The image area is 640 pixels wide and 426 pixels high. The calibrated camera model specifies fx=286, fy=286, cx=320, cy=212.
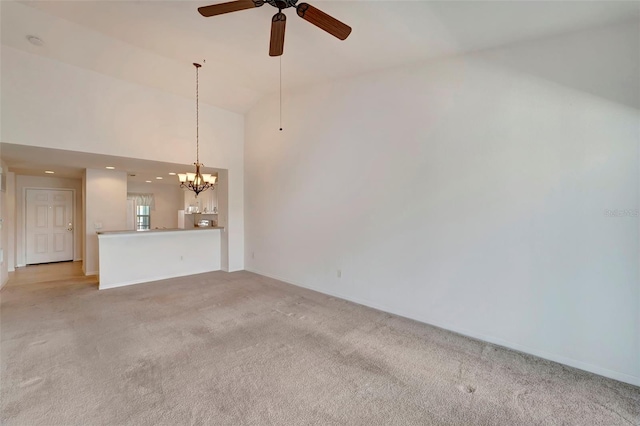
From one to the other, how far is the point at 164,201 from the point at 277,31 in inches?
348

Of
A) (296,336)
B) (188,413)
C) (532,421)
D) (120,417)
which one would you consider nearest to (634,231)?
(532,421)

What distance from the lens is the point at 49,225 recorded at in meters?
7.43

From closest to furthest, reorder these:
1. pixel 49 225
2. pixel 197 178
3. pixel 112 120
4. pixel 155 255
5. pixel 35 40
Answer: pixel 35 40
pixel 112 120
pixel 197 178
pixel 155 255
pixel 49 225

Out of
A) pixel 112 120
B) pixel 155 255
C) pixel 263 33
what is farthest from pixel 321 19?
pixel 155 255

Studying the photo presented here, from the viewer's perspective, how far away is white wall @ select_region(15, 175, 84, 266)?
6.93 m

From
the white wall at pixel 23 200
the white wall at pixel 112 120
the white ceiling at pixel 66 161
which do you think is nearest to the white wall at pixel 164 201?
the white wall at pixel 23 200

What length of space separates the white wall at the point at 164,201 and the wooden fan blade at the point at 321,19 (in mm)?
8795

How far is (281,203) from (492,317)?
12.2ft

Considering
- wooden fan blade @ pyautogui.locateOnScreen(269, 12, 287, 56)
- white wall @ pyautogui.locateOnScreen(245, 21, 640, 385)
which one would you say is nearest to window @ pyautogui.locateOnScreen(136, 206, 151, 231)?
white wall @ pyautogui.locateOnScreen(245, 21, 640, 385)

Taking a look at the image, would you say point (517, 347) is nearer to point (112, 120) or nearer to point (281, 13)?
point (281, 13)

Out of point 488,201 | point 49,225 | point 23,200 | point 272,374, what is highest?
point 23,200

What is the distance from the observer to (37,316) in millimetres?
3664

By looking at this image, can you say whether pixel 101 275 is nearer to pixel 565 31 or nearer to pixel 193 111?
pixel 193 111

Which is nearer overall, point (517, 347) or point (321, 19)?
point (321, 19)
